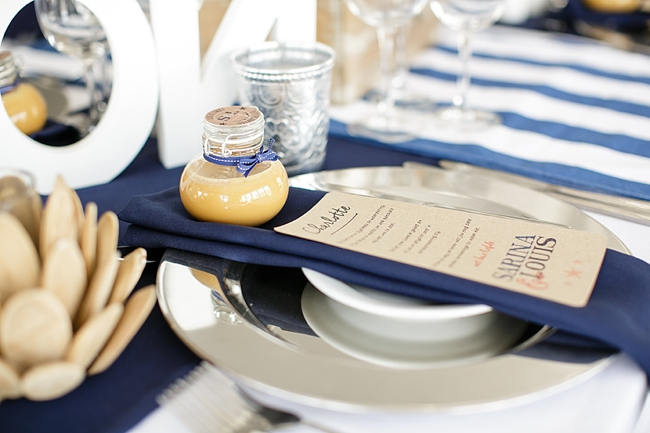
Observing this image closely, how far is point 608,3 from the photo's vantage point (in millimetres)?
1164

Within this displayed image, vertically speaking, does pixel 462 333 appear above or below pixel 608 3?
below

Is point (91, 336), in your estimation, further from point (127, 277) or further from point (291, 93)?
point (291, 93)

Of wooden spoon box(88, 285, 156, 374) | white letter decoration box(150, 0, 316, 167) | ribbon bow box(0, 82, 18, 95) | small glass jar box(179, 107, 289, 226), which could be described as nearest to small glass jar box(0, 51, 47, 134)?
ribbon bow box(0, 82, 18, 95)

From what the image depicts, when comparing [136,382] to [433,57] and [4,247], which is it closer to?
[4,247]

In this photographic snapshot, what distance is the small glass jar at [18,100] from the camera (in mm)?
639

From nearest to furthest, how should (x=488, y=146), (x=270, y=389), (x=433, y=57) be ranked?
(x=270, y=389) → (x=488, y=146) → (x=433, y=57)

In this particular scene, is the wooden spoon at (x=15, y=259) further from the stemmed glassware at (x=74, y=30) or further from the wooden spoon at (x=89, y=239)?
the stemmed glassware at (x=74, y=30)

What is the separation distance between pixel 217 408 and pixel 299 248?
0.14m

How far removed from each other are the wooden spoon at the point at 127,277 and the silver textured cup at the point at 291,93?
26cm

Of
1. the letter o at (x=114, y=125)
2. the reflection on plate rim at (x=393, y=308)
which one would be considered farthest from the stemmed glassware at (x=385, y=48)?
the reflection on plate rim at (x=393, y=308)

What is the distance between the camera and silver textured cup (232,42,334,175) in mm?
638

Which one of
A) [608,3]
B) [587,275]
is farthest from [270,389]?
[608,3]

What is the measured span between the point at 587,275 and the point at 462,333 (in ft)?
0.28

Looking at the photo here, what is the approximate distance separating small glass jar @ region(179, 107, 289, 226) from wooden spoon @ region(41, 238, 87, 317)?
0.14 metres
